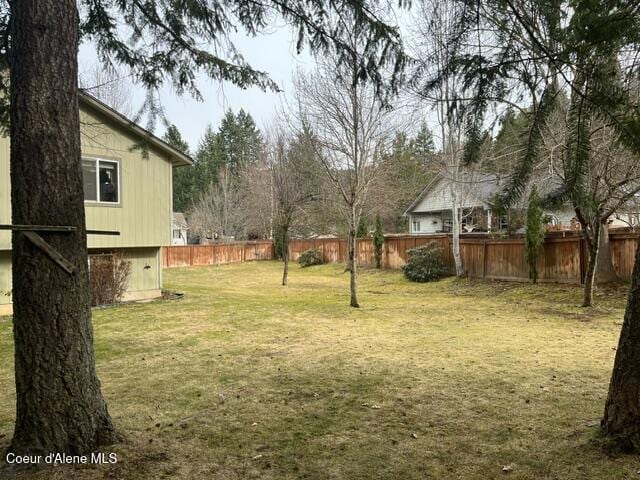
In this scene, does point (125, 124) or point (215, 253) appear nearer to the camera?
point (125, 124)

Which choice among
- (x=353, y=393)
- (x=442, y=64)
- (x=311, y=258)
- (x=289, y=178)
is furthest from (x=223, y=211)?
(x=442, y=64)

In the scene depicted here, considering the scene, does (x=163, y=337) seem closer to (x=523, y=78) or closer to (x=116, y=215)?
(x=116, y=215)

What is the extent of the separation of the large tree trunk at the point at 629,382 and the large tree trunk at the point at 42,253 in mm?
3276

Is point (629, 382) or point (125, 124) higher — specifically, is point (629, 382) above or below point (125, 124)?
below

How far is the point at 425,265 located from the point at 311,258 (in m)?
9.20

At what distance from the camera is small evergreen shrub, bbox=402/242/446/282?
16.2 meters

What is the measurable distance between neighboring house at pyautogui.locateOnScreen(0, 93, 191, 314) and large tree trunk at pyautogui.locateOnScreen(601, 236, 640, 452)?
942 centimetres

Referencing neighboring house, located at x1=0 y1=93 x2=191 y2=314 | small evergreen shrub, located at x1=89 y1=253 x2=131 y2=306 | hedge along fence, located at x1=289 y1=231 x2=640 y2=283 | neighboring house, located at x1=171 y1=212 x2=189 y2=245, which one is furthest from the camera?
neighboring house, located at x1=171 y1=212 x2=189 y2=245

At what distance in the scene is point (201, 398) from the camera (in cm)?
418

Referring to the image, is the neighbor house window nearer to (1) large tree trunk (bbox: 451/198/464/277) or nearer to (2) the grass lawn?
(2) the grass lawn

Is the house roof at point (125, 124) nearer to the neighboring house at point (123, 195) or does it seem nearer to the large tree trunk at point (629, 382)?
the neighboring house at point (123, 195)

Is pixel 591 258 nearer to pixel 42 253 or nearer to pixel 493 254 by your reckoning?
Answer: pixel 493 254

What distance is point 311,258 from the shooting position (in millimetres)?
24484

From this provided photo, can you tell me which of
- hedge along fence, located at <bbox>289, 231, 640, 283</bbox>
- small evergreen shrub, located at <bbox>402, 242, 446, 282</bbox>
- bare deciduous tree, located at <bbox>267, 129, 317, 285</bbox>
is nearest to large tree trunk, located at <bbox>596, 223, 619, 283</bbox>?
hedge along fence, located at <bbox>289, 231, 640, 283</bbox>
